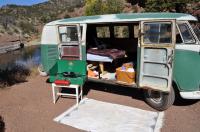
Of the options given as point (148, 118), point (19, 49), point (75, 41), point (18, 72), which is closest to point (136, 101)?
point (148, 118)

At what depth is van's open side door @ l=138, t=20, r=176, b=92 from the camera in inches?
254

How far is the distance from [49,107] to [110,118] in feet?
6.24

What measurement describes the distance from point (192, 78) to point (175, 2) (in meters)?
13.2

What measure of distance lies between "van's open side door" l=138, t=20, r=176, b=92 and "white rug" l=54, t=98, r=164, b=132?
2.52 feet

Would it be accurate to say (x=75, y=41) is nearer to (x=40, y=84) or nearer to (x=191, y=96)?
(x=40, y=84)

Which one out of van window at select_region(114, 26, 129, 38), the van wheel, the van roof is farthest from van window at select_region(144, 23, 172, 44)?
van window at select_region(114, 26, 129, 38)

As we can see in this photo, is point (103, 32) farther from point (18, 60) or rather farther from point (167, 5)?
point (18, 60)

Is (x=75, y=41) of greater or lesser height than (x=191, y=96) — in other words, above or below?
above

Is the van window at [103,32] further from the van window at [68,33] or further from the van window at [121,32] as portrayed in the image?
the van window at [68,33]

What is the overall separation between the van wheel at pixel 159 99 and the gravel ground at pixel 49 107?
168mm

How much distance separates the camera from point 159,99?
7.28 meters

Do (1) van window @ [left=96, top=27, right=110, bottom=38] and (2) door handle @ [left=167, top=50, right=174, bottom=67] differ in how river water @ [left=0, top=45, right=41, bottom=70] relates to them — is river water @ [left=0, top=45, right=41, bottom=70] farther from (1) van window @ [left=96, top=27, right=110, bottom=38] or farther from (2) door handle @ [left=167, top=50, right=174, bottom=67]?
(2) door handle @ [left=167, top=50, right=174, bottom=67]

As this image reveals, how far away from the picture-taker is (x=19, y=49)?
29.5 m

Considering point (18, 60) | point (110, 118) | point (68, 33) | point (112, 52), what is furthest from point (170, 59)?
point (18, 60)
